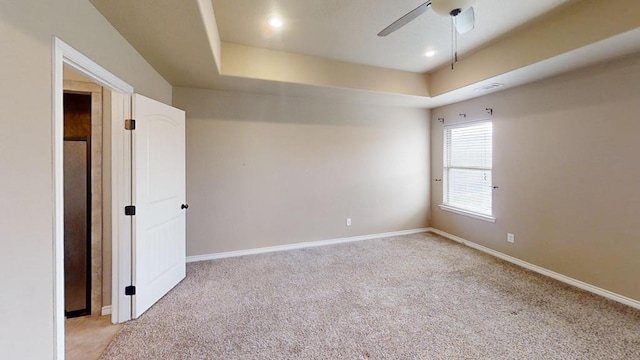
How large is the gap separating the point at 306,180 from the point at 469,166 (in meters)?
2.78

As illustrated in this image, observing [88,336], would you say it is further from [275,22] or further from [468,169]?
[468,169]

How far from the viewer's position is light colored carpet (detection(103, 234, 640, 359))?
1.98 meters

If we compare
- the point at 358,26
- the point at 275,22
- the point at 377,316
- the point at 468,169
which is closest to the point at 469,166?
the point at 468,169

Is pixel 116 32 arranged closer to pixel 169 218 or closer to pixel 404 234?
pixel 169 218

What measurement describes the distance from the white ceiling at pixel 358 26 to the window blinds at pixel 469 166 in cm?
138

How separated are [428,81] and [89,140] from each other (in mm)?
4560

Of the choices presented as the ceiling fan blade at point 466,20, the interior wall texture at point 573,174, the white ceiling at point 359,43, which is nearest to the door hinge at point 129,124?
the white ceiling at point 359,43

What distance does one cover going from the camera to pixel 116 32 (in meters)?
2.09

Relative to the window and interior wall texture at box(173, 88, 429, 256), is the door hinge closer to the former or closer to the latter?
interior wall texture at box(173, 88, 429, 256)

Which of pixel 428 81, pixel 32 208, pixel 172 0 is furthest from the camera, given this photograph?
pixel 428 81

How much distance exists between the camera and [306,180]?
433 cm

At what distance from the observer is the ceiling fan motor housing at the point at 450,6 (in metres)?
1.63

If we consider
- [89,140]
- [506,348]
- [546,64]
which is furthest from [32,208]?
[546,64]

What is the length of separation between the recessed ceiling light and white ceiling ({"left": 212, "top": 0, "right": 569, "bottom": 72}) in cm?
5
